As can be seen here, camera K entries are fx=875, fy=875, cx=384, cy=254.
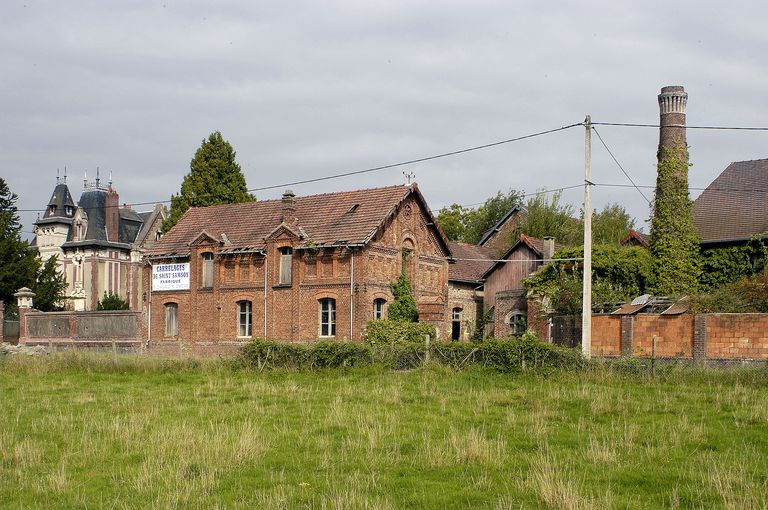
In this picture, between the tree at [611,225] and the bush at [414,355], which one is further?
the tree at [611,225]

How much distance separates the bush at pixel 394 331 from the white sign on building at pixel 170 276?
11.8 m

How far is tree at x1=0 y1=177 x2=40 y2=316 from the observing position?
4984cm

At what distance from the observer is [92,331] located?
4312 centimetres

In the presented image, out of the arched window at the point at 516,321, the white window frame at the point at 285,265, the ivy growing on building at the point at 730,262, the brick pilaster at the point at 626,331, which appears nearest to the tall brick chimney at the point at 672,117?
the ivy growing on building at the point at 730,262

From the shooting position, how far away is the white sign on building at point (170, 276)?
145 ft

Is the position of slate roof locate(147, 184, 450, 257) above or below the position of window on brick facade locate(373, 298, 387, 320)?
above

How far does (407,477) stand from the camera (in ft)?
36.2

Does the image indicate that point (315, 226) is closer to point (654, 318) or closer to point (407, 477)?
point (654, 318)

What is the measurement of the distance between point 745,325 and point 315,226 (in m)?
20.2

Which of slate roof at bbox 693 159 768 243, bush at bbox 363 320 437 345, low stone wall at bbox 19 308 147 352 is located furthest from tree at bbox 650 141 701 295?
low stone wall at bbox 19 308 147 352

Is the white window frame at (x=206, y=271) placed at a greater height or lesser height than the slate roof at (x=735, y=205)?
lesser

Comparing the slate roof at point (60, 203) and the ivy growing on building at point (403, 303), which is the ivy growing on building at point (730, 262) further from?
the slate roof at point (60, 203)

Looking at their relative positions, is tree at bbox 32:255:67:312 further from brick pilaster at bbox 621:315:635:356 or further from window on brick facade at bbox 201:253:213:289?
brick pilaster at bbox 621:315:635:356

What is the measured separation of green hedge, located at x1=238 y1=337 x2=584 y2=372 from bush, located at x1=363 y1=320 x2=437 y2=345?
10092mm
